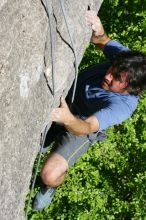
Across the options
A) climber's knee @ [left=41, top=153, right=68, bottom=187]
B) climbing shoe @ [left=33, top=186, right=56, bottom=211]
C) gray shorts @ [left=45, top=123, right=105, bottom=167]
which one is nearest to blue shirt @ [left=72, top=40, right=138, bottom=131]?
gray shorts @ [left=45, top=123, right=105, bottom=167]

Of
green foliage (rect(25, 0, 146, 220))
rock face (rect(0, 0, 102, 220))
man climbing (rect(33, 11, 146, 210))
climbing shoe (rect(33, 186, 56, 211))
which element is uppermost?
rock face (rect(0, 0, 102, 220))

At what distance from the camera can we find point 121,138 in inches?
391

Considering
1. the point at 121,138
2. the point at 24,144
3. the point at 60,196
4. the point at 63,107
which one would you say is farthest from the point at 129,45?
the point at 24,144

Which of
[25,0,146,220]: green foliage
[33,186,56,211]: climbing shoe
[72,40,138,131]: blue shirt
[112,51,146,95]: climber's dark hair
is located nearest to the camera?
[72,40,138,131]: blue shirt

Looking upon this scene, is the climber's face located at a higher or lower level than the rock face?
lower

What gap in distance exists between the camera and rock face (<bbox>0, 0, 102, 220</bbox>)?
3098 millimetres

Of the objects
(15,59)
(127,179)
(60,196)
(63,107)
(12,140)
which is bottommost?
(127,179)

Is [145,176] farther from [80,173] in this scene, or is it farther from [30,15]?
[30,15]

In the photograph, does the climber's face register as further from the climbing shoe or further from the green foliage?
the green foliage

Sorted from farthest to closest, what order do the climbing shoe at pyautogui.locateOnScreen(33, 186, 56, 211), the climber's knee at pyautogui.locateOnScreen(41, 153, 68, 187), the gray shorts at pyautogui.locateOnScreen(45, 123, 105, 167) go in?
the climbing shoe at pyautogui.locateOnScreen(33, 186, 56, 211)
the gray shorts at pyautogui.locateOnScreen(45, 123, 105, 167)
the climber's knee at pyautogui.locateOnScreen(41, 153, 68, 187)

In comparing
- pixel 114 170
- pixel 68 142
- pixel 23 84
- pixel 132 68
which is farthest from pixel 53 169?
pixel 114 170

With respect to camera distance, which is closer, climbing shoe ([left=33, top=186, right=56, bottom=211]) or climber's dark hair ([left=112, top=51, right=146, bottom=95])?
climber's dark hair ([left=112, top=51, right=146, bottom=95])

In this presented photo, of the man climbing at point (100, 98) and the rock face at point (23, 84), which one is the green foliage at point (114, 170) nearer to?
the man climbing at point (100, 98)

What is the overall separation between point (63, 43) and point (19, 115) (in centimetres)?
79
